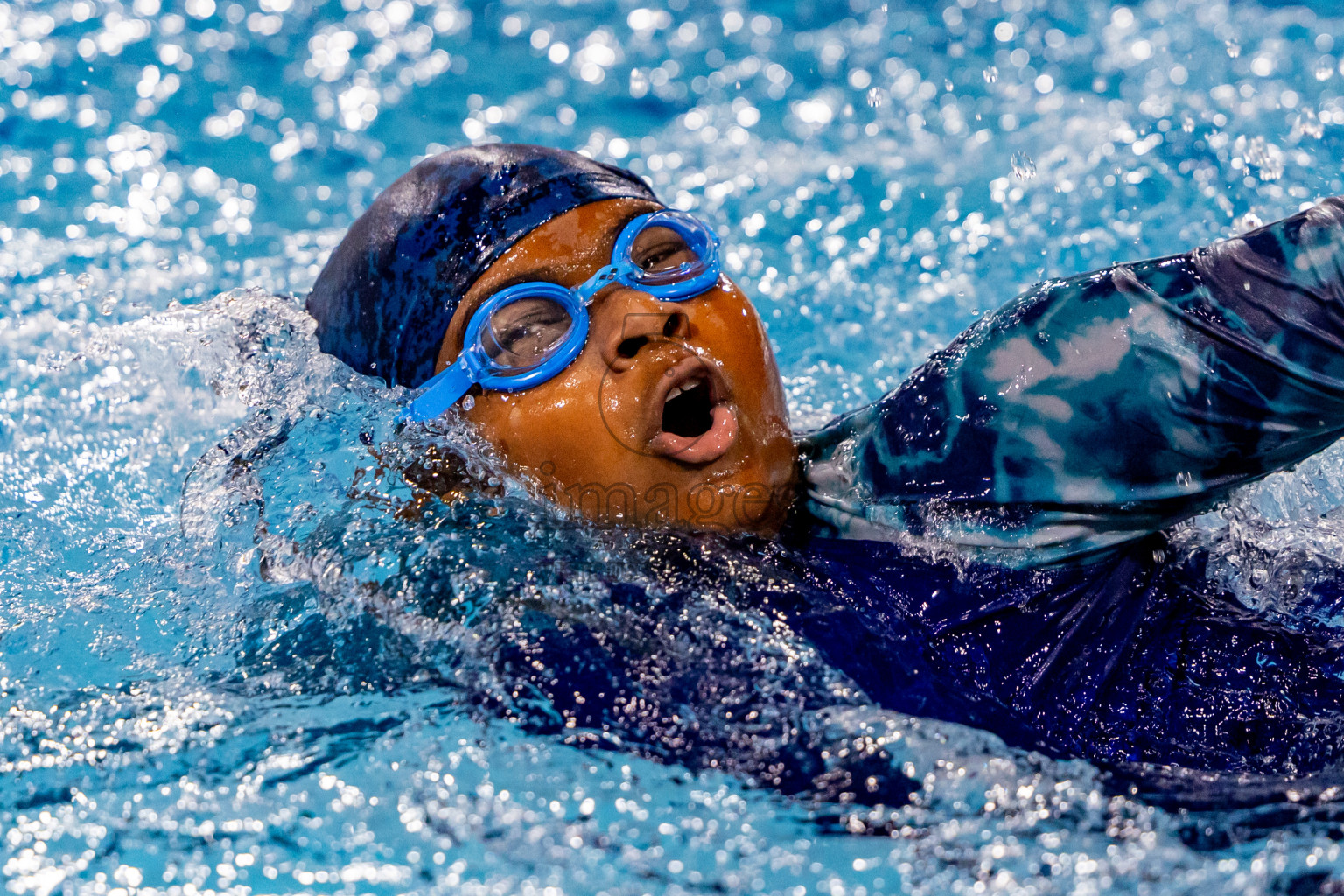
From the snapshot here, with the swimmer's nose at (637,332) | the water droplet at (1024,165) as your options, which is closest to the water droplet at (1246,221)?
the water droplet at (1024,165)

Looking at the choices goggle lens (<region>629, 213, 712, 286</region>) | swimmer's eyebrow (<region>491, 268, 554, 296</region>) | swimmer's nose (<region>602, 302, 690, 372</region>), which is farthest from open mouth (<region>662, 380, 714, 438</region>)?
swimmer's eyebrow (<region>491, 268, 554, 296</region>)

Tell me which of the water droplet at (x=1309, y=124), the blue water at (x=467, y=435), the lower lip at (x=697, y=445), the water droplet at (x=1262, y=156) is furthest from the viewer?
the water droplet at (x=1309, y=124)

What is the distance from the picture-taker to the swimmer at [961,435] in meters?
1.85

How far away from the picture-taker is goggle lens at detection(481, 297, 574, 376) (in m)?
2.21

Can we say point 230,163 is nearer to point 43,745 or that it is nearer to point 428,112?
point 428,112

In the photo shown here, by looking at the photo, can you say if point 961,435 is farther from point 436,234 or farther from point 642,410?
point 436,234

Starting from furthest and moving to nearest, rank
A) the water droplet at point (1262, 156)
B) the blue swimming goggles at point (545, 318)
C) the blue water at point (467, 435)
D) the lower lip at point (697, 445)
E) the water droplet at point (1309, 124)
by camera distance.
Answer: the water droplet at point (1309, 124) < the water droplet at point (1262, 156) < the blue swimming goggles at point (545, 318) < the lower lip at point (697, 445) < the blue water at point (467, 435)

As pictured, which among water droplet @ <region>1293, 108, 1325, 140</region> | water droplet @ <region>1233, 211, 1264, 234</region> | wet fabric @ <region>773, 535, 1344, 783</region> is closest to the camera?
wet fabric @ <region>773, 535, 1344, 783</region>

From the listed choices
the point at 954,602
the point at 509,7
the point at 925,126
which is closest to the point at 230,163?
the point at 509,7

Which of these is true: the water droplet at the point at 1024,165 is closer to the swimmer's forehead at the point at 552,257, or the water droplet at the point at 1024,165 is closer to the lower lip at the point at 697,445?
the swimmer's forehead at the point at 552,257

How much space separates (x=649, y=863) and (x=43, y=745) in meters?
1.04

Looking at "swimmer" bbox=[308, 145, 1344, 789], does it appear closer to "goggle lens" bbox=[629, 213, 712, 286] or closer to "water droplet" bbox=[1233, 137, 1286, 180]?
"goggle lens" bbox=[629, 213, 712, 286]

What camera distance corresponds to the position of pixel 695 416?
2.28m

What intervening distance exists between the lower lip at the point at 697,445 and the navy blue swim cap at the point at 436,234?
19.4 inches
